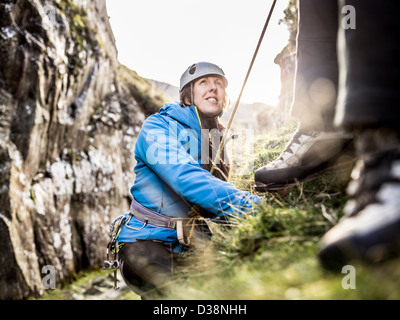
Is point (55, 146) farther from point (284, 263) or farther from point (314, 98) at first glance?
point (284, 263)

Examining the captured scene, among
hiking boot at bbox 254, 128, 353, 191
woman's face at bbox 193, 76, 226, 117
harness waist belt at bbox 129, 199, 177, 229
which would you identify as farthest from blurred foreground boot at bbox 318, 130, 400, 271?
woman's face at bbox 193, 76, 226, 117

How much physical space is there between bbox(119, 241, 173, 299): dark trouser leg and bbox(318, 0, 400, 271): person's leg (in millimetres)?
1780

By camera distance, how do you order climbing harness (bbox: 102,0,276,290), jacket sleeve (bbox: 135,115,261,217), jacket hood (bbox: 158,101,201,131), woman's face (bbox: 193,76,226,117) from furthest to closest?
woman's face (bbox: 193,76,226,117), jacket hood (bbox: 158,101,201,131), climbing harness (bbox: 102,0,276,290), jacket sleeve (bbox: 135,115,261,217)

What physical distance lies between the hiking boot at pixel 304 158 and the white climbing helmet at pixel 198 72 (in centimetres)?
264

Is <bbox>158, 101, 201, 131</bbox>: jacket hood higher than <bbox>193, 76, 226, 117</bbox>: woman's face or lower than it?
lower

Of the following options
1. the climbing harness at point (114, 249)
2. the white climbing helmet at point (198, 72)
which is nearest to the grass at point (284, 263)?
the climbing harness at point (114, 249)

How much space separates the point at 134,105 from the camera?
Result: 29.3m

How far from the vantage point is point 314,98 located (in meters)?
2.45

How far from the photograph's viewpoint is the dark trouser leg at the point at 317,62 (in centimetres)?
242

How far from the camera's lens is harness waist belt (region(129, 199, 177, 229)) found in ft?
10.8

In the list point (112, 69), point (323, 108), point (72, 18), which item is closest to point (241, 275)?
point (323, 108)

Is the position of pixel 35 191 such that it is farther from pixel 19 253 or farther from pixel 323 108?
pixel 323 108

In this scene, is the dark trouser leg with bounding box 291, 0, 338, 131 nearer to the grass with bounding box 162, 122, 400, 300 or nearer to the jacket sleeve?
the grass with bounding box 162, 122, 400, 300
